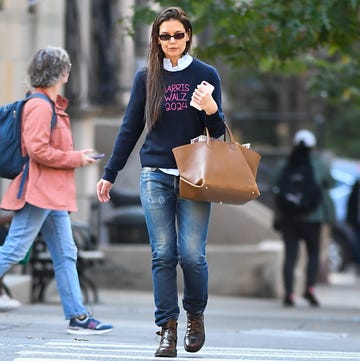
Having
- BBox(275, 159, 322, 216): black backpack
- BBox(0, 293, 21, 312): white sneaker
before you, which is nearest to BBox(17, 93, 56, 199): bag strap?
BBox(0, 293, 21, 312): white sneaker

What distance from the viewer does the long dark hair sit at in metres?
6.54

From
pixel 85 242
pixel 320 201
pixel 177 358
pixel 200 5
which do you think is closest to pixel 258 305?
pixel 320 201

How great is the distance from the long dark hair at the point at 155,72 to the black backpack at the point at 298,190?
21.8 ft

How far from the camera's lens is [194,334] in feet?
21.9

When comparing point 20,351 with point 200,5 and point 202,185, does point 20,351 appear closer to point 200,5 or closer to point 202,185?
point 202,185

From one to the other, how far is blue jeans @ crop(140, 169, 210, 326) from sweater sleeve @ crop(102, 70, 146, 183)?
0.69 ft

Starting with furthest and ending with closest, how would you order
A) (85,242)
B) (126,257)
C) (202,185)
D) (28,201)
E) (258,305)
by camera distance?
1. (126,257)
2. (258,305)
3. (85,242)
4. (28,201)
5. (202,185)

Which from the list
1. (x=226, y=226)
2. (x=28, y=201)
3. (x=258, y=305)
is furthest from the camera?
(x=226, y=226)

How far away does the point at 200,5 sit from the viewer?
11344 millimetres

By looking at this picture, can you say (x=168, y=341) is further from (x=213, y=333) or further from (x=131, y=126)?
(x=213, y=333)

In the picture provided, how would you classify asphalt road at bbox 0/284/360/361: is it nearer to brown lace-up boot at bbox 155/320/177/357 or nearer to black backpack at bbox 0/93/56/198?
brown lace-up boot at bbox 155/320/177/357

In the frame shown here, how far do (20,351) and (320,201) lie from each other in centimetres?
702

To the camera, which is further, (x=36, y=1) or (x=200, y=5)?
(x=36, y=1)

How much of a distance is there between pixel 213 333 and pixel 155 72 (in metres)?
2.97
